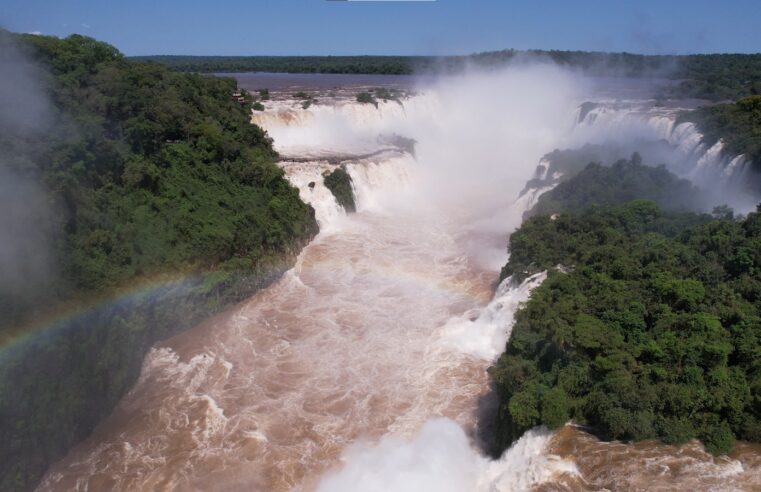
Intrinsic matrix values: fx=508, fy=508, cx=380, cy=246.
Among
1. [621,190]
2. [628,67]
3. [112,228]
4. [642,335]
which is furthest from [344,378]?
[628,67]

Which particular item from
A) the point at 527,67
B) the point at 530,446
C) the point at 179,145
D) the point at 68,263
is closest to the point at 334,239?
the point at 179,145

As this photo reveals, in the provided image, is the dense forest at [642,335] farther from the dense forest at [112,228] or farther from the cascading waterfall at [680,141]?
the dense forest at [112,228]

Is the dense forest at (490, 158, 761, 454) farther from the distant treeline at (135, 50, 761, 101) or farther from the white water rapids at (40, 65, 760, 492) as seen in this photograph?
the distant treeline at (135, 50, 761, 101)

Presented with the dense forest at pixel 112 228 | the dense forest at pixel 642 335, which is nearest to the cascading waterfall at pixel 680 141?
the dense forest at pixel 642 335

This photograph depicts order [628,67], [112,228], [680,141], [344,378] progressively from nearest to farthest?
[344,378] < [112,228] < [680,141] < [628,67]

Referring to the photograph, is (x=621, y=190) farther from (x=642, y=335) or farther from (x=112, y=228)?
(x=112, y=228)

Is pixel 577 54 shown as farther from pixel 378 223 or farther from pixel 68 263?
pixel 68 263
